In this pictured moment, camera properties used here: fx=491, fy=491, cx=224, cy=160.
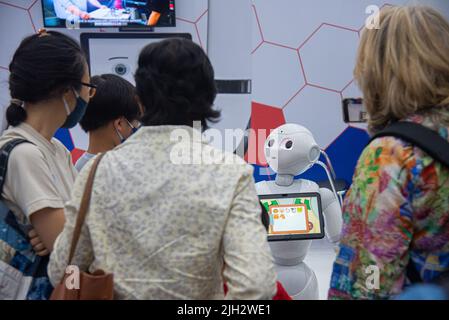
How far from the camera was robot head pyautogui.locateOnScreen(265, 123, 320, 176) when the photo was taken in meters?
2.69

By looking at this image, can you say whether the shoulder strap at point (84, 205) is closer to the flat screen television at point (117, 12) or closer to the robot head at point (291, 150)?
the robot head at point (291, 150)

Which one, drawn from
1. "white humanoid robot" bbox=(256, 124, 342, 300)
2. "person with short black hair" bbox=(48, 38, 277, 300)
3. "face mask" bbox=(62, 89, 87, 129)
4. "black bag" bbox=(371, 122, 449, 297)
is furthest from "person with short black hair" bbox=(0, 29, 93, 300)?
"white humanoid robot" bbox=(256, 124, 342, 300)

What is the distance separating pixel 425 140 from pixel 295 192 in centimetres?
167

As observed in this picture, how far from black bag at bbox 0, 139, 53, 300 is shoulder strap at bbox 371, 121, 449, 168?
0.92 meters

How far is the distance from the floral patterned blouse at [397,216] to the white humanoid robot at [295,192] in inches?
60.6

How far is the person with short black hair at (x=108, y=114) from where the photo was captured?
190 centimetres

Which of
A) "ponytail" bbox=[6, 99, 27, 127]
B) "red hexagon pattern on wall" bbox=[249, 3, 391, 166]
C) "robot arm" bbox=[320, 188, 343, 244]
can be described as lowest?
"robot arm" bbox=[320, 188, 343, 244]

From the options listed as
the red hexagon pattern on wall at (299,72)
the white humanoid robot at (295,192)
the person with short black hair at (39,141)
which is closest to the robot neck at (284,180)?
the white humanoid robot at (295,192)

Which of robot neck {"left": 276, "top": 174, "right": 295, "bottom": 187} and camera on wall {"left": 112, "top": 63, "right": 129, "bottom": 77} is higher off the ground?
camera on wall {"left": 112, "top": 63, "right": 129, "bottom": 77}

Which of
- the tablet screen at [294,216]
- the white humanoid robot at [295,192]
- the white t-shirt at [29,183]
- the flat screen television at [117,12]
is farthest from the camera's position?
the flat screen television at [117,12]

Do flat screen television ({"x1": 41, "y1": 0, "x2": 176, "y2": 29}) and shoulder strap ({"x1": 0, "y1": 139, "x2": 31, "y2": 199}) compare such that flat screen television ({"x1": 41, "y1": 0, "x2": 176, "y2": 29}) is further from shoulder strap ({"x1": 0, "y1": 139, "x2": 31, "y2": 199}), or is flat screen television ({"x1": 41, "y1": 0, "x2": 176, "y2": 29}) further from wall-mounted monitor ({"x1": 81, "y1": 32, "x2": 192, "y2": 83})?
shoulder strap ({"x1": 0, "y1": 139, "x2": 31, "y2": 199})

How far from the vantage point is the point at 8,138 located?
1329 mm

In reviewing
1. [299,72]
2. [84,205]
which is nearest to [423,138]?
[84,205]
